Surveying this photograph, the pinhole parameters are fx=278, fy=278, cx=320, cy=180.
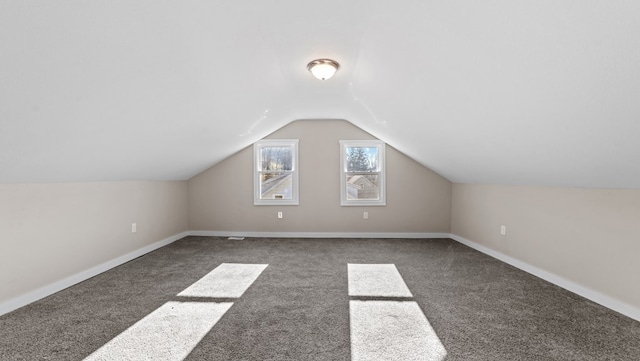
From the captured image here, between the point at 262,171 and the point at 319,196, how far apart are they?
45.3 inches

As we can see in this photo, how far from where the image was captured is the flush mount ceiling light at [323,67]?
2.48 m

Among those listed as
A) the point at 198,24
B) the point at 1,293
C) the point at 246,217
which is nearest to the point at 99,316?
the point at 1,293

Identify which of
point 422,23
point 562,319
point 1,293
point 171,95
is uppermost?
point 422,23

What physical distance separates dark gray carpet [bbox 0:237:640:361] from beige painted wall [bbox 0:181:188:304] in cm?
24

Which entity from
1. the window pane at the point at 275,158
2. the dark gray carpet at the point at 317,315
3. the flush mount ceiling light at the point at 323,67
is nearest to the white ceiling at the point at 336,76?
the flush mount ceiling light at the point at 323,67

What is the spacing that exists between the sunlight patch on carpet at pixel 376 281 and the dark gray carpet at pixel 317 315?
0.33 ft

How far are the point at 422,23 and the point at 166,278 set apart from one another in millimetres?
3319

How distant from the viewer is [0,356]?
1692 mm

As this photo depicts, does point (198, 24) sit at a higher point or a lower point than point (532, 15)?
higher

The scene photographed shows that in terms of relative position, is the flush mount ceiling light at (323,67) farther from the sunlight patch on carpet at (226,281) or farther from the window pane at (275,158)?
the window pane at (275,158)

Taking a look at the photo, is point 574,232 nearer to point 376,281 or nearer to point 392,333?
point 376,281

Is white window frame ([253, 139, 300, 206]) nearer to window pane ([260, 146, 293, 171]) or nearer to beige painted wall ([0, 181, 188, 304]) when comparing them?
window pane ([260, 146, 293, 171])

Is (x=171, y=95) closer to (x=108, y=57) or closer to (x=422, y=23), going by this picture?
(x=108, y=57)

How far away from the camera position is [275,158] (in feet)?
17.0
